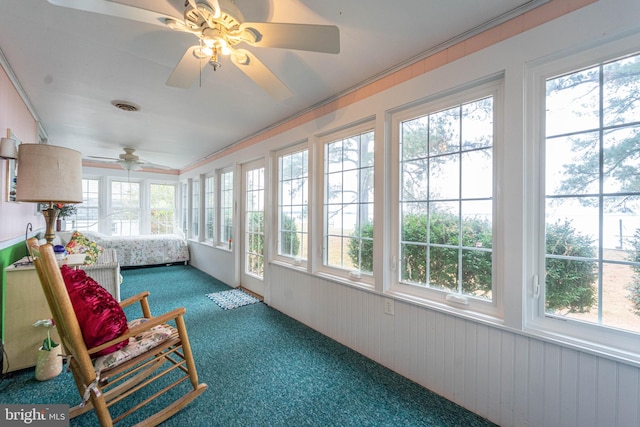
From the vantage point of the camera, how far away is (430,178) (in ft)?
6.31

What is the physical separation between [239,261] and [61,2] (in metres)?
3.68

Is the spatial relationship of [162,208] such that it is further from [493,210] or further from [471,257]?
[493,210]

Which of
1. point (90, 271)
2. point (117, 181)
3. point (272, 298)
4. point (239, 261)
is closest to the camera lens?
point (90, 271)

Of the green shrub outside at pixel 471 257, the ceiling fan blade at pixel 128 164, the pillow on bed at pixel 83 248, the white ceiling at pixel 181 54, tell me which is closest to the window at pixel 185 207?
the ceiling fan blade at pixel 128 164

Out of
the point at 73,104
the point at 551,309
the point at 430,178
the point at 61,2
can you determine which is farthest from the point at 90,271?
the point at 551,309

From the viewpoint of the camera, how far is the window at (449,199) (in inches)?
65.7

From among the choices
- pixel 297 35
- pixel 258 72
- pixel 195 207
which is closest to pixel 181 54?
pixel 258 72

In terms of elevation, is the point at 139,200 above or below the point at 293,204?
above

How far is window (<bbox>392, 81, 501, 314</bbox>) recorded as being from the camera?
167 cm

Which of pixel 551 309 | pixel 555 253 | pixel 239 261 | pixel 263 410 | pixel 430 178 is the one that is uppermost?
pixel 430 178

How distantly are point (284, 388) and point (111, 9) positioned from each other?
7.41 ft

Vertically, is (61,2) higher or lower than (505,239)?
higher

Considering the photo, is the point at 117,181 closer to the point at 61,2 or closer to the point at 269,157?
the point at 269,157

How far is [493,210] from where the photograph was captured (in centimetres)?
163
